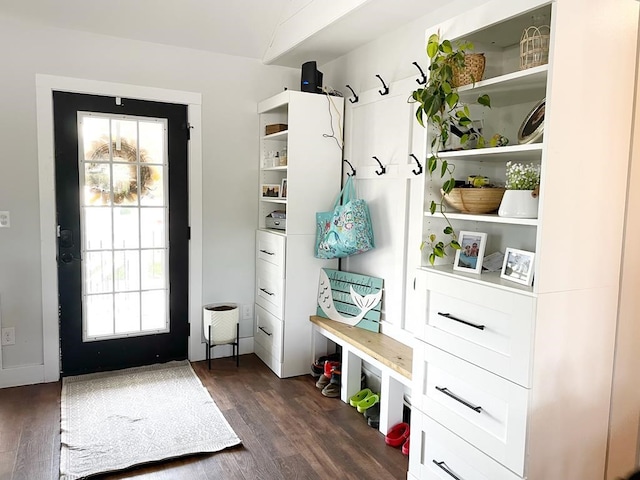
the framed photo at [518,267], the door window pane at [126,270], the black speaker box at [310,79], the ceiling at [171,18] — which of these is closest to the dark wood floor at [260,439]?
the door window pane at [126,270]

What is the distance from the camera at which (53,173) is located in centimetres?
308

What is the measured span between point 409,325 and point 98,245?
2111 millimetres

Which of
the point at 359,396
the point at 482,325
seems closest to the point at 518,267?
the point at 482,325

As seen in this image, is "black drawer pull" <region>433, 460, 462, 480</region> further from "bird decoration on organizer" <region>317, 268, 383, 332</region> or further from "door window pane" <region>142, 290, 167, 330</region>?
"door window pane" <region>142, 290, 167, 330</region>

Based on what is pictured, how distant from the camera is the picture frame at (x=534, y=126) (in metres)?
1.71

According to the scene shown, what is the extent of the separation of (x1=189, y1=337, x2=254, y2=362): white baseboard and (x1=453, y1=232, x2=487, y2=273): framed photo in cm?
222

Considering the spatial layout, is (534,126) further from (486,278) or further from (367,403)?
(367,403)

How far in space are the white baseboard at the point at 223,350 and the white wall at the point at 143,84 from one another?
0.07 m

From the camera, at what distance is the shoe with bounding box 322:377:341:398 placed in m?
3.08

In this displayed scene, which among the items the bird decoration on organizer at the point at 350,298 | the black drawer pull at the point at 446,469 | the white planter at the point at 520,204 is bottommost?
the black drawer pull at the point at 446,469

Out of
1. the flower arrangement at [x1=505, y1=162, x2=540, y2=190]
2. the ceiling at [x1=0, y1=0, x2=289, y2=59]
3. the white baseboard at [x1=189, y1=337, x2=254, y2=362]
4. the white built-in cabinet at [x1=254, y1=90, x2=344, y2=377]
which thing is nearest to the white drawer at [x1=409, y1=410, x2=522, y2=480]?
the flower arrangement at [x1=505, y1=162, x2=540, y2=190]

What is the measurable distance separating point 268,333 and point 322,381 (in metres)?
0.58

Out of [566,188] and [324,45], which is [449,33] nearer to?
[566,188]

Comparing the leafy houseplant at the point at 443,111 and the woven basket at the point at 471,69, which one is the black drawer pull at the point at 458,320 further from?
the woven basket at the point at 471,69
